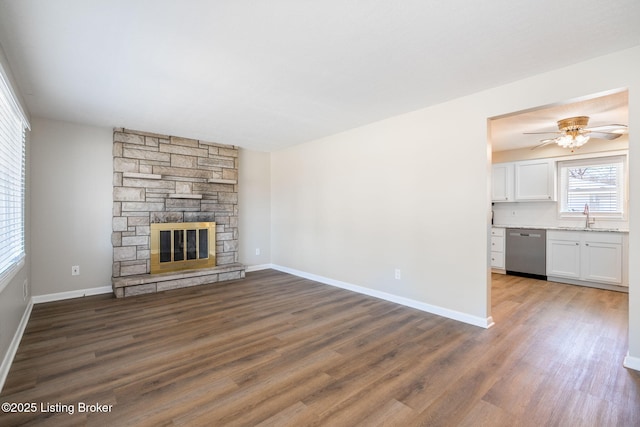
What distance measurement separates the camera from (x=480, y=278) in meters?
2.95

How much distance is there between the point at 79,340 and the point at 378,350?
2648 millimetres

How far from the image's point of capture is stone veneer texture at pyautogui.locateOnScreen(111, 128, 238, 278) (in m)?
4.23

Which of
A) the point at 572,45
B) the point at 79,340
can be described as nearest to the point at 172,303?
the point at 79,340

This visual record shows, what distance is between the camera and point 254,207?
5.74m

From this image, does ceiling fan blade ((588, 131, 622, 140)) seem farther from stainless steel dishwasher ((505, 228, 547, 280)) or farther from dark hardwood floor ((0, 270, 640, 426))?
dark hardwood floor ((0, 270, 640, 426))

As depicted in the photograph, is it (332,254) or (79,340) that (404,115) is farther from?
(79,340)

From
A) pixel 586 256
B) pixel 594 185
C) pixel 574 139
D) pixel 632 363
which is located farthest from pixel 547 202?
pixel 632 363

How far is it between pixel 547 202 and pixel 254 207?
17.8ft

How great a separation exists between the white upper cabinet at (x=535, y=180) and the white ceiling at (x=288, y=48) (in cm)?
339

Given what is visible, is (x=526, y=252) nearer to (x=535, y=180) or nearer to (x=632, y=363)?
(x=535, y=180)

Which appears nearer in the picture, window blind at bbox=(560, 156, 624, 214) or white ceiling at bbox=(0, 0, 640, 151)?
white ceiling at bbox=(0, 0, 640, 151)

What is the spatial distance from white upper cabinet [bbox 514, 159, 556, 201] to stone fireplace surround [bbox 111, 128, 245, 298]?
5.26 meters

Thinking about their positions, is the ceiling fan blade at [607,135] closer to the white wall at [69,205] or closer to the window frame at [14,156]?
the window frame at [14,156]

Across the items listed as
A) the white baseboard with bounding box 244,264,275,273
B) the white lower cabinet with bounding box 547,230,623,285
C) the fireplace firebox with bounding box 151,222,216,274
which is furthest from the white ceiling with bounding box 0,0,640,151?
the white lower cabinet with bounding box 547,230,623,285
